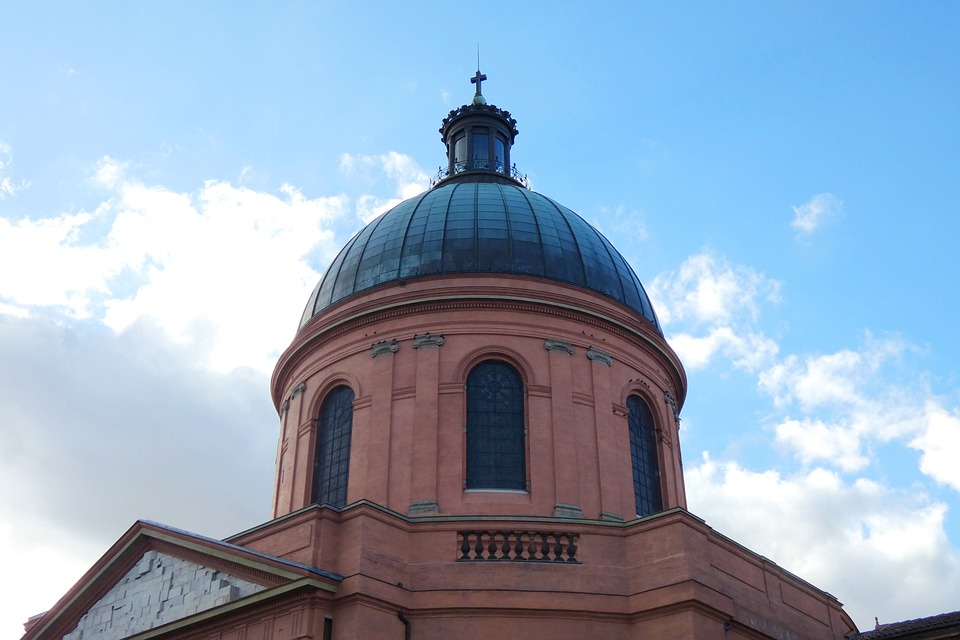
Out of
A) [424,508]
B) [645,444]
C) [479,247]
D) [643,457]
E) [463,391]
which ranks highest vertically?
[479,247]

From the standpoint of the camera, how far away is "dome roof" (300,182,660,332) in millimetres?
26141

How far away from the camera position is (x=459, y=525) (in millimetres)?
19797

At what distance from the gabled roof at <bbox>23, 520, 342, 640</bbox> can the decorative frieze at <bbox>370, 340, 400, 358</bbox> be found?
21.0 feet

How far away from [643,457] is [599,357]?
2.46 meters

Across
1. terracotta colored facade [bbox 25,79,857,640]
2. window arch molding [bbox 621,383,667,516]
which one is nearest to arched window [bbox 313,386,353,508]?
terracotta colored facade [bbox 25,79,857,640]

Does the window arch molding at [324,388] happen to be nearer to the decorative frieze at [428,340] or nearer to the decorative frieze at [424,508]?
the decorative frieze at [428,340]

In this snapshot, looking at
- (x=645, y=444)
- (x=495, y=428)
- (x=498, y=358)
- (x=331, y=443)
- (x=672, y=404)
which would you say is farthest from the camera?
(x=672, y=404)

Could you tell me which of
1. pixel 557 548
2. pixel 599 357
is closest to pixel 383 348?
pixel 599 357

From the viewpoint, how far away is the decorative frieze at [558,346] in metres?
24.6

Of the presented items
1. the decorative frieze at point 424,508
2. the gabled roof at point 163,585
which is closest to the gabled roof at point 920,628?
the decorative frieze at point 424,508

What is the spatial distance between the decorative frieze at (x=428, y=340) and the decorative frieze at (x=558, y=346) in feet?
7.51

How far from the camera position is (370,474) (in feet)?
76.7

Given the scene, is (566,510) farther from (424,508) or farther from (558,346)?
(558,346)

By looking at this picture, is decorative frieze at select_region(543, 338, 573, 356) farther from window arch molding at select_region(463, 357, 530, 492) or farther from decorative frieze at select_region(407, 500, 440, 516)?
decorative frieze at select_region(407, 500, 440, 516)
